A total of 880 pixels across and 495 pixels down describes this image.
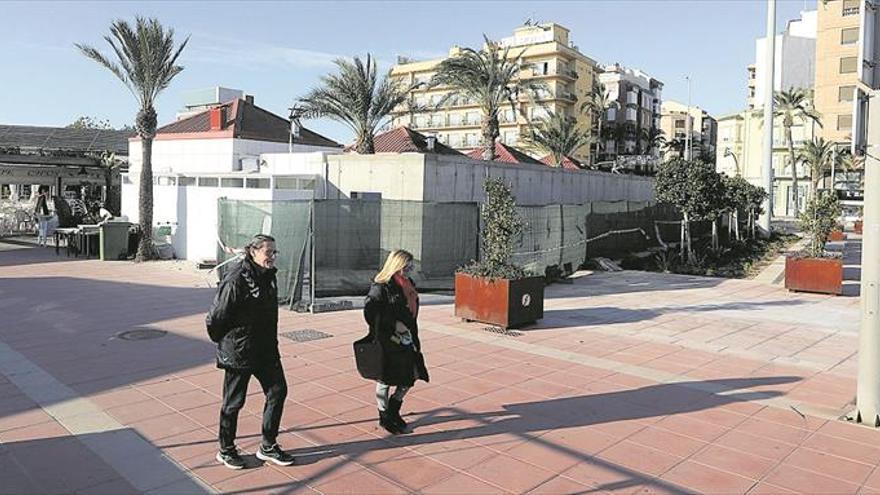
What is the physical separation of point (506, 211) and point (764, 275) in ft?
35.8

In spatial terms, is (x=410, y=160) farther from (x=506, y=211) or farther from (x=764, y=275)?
(x=764, y=275)

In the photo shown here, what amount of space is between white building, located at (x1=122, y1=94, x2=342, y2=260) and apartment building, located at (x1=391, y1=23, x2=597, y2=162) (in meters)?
43.5

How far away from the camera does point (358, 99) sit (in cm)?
2395

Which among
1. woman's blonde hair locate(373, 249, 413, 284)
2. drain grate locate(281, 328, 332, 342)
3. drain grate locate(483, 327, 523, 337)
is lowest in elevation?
drain grate locate(281, 328, 332, 342)

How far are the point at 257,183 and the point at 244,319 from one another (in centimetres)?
1466

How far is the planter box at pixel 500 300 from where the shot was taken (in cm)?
998

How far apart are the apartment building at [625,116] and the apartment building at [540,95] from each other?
23.5 ft

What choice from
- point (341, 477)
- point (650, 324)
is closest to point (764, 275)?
point (650, 324)

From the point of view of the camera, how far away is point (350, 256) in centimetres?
1269

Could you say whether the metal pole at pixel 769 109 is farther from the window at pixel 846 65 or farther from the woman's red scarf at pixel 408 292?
the window at pixel 846 65

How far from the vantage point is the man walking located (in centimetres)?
460

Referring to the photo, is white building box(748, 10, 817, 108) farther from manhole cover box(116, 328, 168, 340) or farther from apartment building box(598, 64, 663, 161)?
manhole cover box(116, 328, 168, 340)

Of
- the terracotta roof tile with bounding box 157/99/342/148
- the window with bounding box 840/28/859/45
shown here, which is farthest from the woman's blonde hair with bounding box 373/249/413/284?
the window with bounding box 840/28/859/45

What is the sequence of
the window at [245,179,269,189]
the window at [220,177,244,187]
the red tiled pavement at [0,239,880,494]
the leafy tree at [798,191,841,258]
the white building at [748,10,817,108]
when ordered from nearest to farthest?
1. the red tiled pavement at [0,239,880,494]
2. the leafy tree at [798,191,841,258]
3. the window at [245,179,269,189]
4. the window at [220,177,244,187]
5. the white building at [748,10,817,108]
